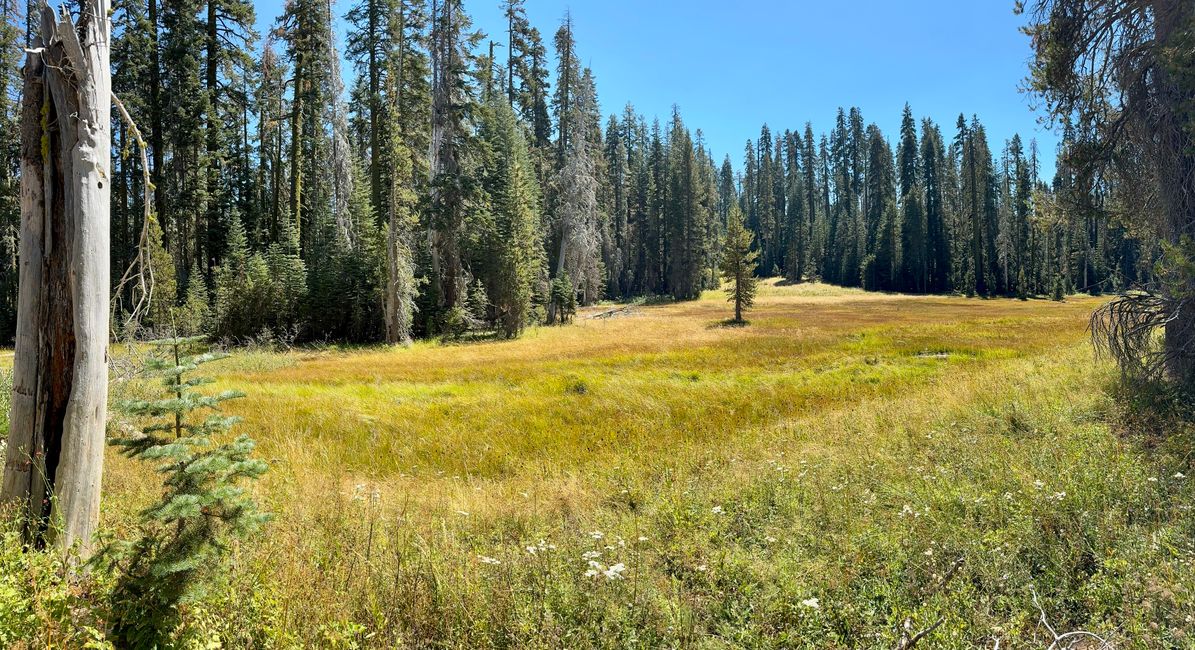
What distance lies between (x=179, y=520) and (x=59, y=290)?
76.3 inches

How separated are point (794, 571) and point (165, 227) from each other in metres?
30.4

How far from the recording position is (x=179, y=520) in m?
3.23

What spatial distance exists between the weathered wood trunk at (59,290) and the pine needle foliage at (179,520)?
0.82m

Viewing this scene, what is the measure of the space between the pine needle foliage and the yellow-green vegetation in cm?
17

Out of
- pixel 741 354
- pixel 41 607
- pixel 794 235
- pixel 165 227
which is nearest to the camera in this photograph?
pixel 41 607

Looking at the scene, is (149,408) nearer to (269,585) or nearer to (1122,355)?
(269,585)

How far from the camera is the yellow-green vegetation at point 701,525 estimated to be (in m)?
3.44

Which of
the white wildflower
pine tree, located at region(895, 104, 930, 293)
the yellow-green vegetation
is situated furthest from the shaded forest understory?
pine tree, located at region(895, 104, 930, 293)

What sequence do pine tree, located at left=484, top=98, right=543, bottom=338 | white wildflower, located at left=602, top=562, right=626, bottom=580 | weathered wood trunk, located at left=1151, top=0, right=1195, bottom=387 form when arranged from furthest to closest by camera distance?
pine tree, located at left=484, top=98, right=543, bottom=338
weathered wood trunk, located at left=1151, top=0, right=1195, bottom=387
white wildflower, located at left=602, top=562, right=626, bottom=580

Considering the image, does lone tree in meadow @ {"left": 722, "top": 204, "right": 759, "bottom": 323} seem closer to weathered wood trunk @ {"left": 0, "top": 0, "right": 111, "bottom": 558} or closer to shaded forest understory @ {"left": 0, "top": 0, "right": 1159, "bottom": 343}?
shaded forest understory @ {"left": 0, "top": 0, "right": 1159, "bottom": 343}

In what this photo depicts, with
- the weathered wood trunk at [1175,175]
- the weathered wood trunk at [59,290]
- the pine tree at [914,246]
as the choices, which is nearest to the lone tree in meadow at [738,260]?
the weathered wood trunk at [1175,175]

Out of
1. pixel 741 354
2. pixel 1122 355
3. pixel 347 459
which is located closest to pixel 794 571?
pixel 347 459

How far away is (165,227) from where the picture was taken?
2527 cm

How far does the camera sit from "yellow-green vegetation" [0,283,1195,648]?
3.44 m
